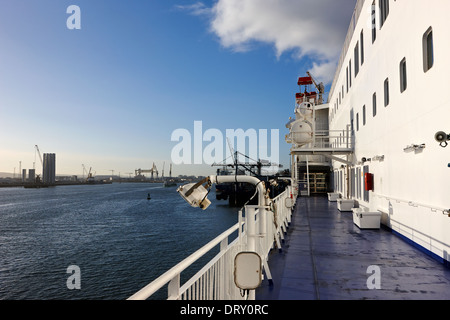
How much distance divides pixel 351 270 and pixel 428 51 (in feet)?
19.4

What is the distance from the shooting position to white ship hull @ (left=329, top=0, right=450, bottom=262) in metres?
6.84

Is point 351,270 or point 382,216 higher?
point 382,216

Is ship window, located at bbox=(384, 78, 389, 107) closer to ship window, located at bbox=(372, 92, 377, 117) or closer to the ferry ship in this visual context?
the ferry ship

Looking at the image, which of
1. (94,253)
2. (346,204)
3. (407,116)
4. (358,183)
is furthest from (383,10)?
(94,253)

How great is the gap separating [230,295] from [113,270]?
831 inches

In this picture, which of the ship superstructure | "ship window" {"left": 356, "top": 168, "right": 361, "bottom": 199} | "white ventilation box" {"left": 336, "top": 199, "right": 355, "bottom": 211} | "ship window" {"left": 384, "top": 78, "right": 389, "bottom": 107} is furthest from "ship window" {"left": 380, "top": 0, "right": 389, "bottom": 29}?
"white ventilation box" {"left": 336, "top": 199, "right": 355, "bottom": 211}

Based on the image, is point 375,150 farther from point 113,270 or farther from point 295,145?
point 113,270

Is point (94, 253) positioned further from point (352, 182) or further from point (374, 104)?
point (374, 104)

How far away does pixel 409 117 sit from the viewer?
880cm

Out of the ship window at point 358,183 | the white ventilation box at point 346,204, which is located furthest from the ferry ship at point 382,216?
the ship window at point 358,183

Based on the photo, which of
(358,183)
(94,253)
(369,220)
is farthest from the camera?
(94,253)

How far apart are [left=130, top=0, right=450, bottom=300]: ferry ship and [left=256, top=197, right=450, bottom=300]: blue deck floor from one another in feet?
0.07

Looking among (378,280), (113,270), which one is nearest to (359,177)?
(378,280)

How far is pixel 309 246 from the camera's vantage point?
29.0ft
